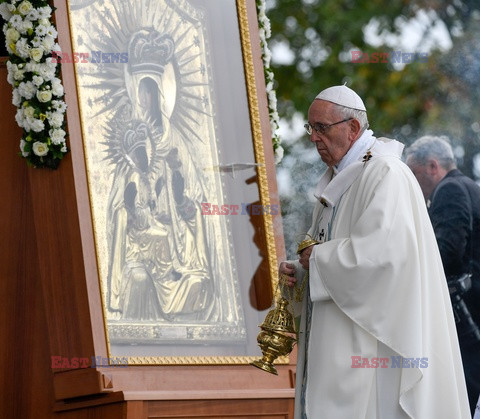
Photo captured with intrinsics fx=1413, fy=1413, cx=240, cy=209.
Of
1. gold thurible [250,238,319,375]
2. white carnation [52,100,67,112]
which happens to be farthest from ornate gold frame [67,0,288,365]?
white carnation [52,100,67,112]

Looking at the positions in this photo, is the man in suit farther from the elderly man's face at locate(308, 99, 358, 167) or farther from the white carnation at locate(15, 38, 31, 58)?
the white carnation at locate(15, 38, 31, 58)

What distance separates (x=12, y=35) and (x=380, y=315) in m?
2.91

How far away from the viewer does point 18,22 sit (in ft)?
27.5

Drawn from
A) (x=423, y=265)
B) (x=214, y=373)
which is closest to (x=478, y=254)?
(x=214, y=373)

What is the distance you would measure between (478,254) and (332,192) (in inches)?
135

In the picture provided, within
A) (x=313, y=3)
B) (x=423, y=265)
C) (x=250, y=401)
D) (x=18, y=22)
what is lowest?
(x=250, y=401)

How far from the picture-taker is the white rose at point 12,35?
330 inches

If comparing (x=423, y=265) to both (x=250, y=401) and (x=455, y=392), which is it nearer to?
(x=455, y=392)

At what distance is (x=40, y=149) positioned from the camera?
8219 millimetres

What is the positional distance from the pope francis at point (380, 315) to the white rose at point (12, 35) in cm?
233

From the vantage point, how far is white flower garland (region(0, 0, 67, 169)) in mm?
8273

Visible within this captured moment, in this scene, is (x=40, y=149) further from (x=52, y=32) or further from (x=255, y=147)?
(x=255, y=147)

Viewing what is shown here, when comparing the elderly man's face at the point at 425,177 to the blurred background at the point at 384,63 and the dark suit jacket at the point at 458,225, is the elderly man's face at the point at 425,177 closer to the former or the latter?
the dark suit jacket at the point at 458,225

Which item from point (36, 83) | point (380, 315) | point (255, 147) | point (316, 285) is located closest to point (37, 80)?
point (36, 83)
